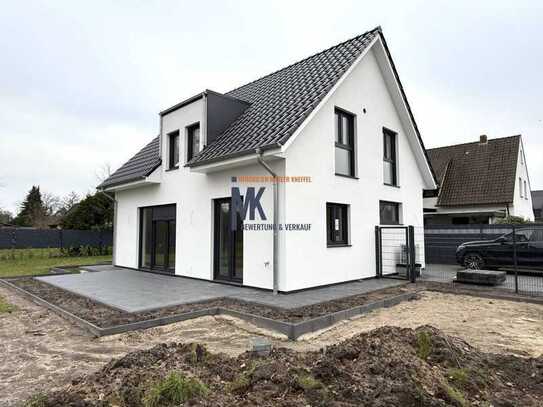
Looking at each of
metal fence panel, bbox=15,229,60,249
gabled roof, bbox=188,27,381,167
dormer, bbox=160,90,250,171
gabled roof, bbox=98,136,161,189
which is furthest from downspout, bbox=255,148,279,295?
metal fence panel, bbox=15,229,60,249

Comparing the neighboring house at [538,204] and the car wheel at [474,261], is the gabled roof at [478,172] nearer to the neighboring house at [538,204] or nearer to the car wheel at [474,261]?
the car wheel at [474,261]

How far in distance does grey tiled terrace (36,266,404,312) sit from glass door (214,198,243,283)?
372mm

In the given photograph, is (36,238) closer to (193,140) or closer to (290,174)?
(193,140)

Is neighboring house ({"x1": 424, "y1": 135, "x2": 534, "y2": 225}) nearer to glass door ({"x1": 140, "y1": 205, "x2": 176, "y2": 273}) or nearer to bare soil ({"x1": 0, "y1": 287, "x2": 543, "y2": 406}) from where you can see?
bare soil ({"x1": 0, "y1": 287, "x2": 543, "y2": 406})

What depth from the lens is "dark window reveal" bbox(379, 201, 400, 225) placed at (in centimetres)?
1066

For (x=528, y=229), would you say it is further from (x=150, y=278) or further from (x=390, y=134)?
(x=150, y=278)

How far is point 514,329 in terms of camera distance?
5.41 meters

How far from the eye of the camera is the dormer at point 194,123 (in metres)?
9.64

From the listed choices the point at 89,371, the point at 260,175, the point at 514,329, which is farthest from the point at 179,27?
the point at 514,329

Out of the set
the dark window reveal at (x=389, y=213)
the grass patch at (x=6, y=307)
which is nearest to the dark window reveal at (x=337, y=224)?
the dark window reveal at (x=389, y=213)

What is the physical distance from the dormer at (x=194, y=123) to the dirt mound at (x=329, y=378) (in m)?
6.96

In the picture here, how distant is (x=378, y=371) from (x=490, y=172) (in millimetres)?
19706

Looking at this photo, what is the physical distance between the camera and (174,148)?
11.1 meters

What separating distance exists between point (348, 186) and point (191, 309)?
5179 millimetres
